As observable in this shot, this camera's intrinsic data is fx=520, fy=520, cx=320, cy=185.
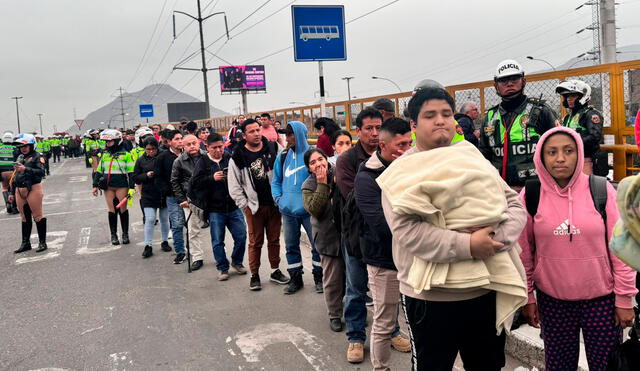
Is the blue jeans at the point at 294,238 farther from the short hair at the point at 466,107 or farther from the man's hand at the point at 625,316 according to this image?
the man's hand at the point at 625,316

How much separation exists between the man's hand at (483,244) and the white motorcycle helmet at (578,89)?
328 cm

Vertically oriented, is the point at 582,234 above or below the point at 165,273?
above

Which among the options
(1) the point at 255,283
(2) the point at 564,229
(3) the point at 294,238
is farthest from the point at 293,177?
(2) the point at 564,229

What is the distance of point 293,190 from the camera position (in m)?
5.40

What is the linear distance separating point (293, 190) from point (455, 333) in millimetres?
3191

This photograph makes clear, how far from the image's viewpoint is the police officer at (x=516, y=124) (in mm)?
4102

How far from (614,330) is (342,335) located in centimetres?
241

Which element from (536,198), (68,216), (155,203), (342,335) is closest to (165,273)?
(155,203)

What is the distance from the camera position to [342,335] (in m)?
4.61

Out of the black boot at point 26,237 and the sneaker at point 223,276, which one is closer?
the sneaker at point 223,276

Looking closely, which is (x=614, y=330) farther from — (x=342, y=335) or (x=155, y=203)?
(x=155, y=203)

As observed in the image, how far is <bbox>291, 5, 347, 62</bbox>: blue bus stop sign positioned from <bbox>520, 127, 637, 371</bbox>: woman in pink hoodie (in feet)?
21.5

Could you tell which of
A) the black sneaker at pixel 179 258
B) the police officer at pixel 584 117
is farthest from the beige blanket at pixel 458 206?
the black sneaker at pixel 179 258

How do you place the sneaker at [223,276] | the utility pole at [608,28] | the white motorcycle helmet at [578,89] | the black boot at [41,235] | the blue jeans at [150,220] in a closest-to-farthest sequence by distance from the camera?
the white motorcycle helmet at [578,89] → the sneaker at [223,276] → the blue jeans at [150,220] → the black boot at [41,235] → the utility pole at [608,28]
